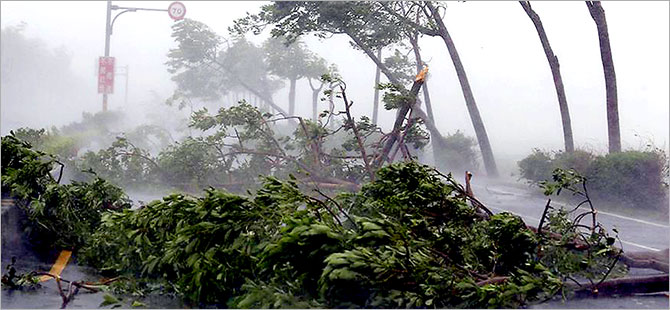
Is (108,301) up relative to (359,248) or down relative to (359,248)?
down

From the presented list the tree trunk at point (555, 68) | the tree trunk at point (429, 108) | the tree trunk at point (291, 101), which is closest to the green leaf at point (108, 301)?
the tree trunk at point (291, 101)

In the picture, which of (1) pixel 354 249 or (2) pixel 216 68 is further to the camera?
(2) pixel 216 68

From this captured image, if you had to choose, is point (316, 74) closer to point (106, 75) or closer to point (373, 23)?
point (373, 23)

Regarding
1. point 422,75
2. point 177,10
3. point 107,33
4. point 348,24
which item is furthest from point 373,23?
point 107,33

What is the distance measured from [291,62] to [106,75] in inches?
37.1

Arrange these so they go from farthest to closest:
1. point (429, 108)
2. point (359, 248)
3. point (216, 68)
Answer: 1. point (216, 68)
2. point (429, 108)
3. point (359, 248)

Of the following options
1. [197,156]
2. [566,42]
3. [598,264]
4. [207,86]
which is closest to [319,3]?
[207,86]

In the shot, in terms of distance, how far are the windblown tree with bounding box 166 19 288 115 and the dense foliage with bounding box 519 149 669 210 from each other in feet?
4.38

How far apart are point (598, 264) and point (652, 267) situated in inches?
10.2

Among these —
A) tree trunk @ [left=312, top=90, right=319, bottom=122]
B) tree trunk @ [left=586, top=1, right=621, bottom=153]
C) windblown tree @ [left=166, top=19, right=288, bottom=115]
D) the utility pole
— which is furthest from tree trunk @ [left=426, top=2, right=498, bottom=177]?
the utility pole

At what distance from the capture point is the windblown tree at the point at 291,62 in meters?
3.47

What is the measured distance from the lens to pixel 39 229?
3.65 meters

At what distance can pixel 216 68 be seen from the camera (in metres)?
3.56

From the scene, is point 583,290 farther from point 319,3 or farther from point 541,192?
point 319,3
